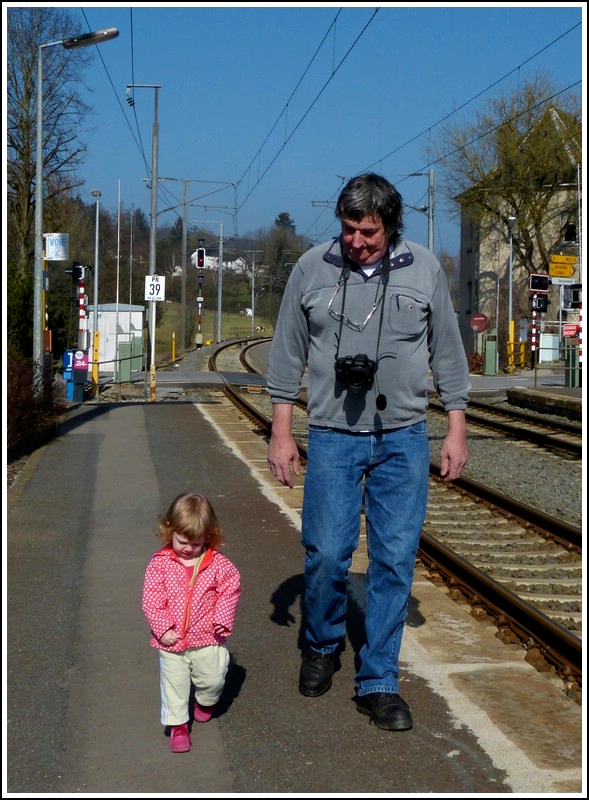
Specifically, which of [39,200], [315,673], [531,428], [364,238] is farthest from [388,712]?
[39,200]

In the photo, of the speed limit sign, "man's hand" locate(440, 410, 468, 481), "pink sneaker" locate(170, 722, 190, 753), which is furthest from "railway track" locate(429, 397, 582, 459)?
"pink sneaker" locate(170, 722, 190, 753)

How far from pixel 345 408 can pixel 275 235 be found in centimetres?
7161

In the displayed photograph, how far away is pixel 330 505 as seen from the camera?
4.32 m

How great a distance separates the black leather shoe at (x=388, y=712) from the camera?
4.03 meters

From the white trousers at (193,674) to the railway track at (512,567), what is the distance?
Result: 5.08 feet

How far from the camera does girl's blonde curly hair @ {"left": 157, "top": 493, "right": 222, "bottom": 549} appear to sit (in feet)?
13.0

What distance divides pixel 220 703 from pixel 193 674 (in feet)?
1.07

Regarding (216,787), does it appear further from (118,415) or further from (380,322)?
(118,415)

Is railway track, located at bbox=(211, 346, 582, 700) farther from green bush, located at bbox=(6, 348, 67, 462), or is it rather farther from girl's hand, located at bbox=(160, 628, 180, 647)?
green bush, located at bbox=(6, 348, 67, 462)

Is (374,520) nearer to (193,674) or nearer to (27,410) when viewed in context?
(193,674)

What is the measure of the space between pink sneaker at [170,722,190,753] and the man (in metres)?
0.65

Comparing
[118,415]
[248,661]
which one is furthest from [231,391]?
[248,661]

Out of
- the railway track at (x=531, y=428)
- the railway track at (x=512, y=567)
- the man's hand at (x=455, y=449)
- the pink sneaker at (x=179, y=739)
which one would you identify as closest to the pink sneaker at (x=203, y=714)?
the pink sneaker at (x=179, y=739)

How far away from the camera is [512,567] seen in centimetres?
748
